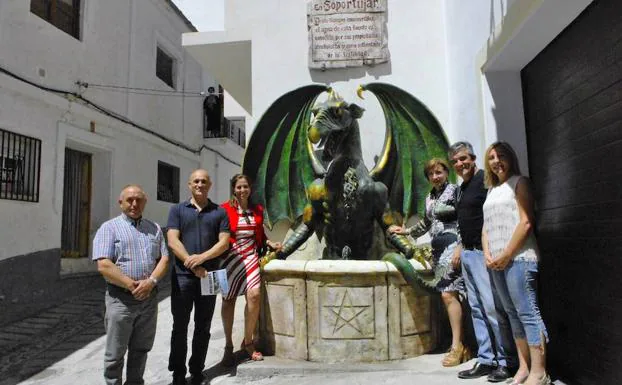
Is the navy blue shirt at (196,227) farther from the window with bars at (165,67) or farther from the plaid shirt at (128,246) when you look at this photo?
the window with bars at (165,67)

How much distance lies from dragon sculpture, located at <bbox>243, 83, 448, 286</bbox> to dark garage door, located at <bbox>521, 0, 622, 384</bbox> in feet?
2.96

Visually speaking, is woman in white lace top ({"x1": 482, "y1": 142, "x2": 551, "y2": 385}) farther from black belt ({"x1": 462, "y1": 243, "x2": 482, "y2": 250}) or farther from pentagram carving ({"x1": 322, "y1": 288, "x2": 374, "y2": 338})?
pentagram carving ({"x1": 322, "y1": 288, "x2": 374, "y2": 338})

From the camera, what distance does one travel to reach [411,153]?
12.8 ft

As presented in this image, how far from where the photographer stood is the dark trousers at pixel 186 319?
9.05 ft

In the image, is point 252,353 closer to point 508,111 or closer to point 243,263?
point 243,263

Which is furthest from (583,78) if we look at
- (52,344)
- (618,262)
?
(52,344)

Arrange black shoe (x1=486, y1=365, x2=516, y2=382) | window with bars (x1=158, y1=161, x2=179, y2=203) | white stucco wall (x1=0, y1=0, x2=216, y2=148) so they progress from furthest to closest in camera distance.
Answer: window with bars (x1=158, y1=161, x2=179, y2=203), white stucco wall (x1=0, y1=0, x2=216, y2=148), black shoe (x1=486, y1=365, x2=516, y2=382)

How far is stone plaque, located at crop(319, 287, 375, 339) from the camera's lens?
2975 millimetres

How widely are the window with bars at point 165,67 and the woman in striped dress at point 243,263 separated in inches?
323

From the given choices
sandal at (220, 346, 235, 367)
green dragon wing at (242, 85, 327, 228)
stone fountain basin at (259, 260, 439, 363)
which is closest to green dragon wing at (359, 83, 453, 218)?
green dragon wing at (242, 85, 327, 228)

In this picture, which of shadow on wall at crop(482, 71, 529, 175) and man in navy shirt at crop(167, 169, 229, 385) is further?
shadow on wall at crop(482, 71, 529, 175)

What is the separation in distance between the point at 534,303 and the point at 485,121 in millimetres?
1718

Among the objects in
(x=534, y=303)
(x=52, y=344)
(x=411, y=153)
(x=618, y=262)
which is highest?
(x=411, y=153)

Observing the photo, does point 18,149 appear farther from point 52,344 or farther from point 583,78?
point 583,78
